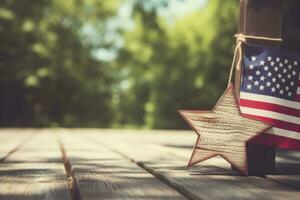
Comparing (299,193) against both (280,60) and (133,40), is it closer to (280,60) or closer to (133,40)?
(280,60)

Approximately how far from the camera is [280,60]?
2824 millimetres

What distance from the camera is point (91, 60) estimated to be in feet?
97.4

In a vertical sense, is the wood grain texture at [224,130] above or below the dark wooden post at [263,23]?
below

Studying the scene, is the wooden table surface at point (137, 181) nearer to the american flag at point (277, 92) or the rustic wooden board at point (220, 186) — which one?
the rustic wooden board at point (220, 186)

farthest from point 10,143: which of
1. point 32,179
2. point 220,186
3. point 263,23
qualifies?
point 220,186

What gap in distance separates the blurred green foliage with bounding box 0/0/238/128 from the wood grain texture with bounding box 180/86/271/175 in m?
19.1

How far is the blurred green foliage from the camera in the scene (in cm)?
2436

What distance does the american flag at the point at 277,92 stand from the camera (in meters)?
2.82

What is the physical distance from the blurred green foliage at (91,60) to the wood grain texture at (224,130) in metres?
19.1

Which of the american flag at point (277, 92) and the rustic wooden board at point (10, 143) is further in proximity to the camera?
the rustic wooden board at point (10, 143)

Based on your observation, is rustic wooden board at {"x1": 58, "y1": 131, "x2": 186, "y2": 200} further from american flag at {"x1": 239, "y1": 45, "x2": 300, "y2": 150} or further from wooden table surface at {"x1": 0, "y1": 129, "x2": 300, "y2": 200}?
american flag at {"x1": 239, "y1": 45, "x2": 300, "y2": 150}

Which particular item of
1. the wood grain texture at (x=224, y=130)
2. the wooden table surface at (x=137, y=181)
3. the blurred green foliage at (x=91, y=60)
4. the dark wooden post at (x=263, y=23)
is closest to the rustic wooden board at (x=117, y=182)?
the wooden table surface at (x=137, y=181)

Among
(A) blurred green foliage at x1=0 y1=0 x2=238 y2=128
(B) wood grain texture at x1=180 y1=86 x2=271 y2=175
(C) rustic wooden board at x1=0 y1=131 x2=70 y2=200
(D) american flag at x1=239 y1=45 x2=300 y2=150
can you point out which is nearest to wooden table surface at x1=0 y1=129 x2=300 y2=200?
(C) rustic wooden board at x1=0 y1=131 x2=70 y2=200

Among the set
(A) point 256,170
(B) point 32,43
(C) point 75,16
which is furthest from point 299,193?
(C) point 75,16
